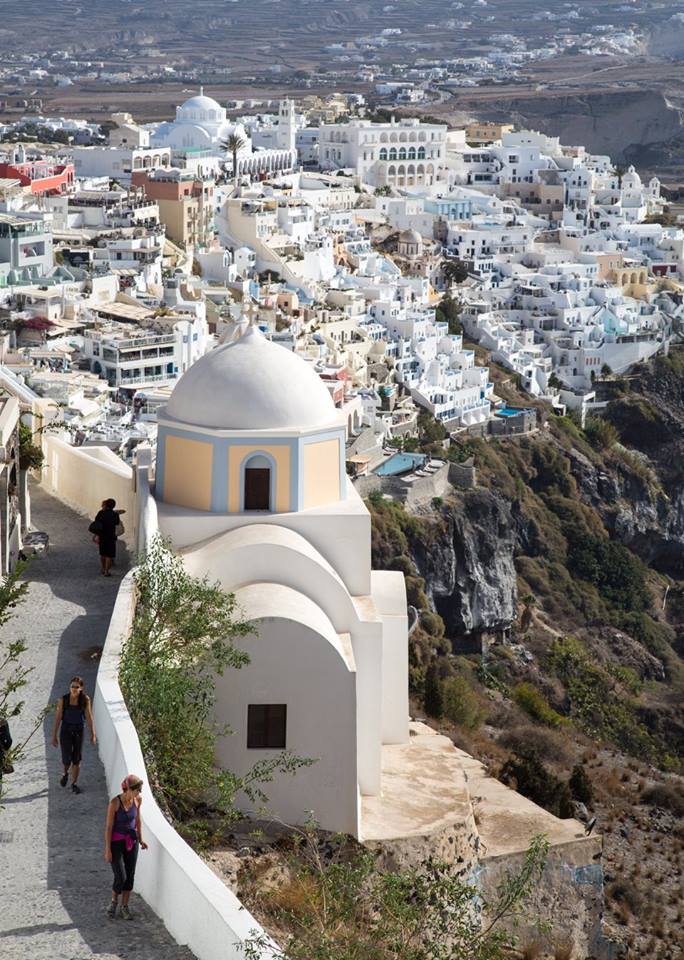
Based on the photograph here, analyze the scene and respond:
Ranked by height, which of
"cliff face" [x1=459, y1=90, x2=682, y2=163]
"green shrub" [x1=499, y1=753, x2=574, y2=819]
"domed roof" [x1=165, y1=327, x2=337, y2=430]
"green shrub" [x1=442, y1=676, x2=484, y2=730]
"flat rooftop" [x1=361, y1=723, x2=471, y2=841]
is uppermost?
"domed roof" [x1=165, y1=327, x2=337, y2=430]

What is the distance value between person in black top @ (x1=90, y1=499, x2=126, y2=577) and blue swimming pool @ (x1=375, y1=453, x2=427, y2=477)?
20820 millimetres

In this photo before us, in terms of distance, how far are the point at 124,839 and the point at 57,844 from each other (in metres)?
0.55

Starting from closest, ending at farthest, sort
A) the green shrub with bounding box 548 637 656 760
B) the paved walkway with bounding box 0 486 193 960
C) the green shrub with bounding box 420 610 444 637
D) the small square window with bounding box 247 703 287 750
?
the paved walkway with bounding box 0 486 193 960 → the small square window with bounding box 247 703 287 750 → the green shrub with bounding box 548 637 656 760 → the green shrub with bounding box 420 610 444 637

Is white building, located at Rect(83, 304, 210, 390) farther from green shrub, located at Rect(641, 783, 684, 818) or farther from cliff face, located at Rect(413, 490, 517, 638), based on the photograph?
green shrub, located at Rect(641, 783, 684, 818)

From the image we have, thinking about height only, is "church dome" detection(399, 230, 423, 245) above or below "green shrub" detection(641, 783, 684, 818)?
below

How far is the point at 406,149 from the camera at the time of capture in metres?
57.2

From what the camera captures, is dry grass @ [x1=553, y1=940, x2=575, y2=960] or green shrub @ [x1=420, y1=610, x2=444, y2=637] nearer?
dry grass @ [x1=553, y1=940, x2=575, y2=960]

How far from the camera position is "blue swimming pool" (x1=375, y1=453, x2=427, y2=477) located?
103ft

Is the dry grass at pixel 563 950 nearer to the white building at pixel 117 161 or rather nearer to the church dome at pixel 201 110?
the white building at pixel 117 161

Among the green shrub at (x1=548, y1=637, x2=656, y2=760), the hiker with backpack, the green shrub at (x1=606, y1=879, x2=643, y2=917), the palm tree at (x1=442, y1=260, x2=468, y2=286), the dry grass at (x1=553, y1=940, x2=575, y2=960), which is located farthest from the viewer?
the palm tree at (x1=442, y1=260, x2=468, y2=286)

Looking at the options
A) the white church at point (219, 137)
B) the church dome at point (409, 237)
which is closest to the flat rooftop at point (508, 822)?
the church dome at point (409, 237)

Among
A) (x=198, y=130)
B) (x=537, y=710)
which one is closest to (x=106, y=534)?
(x=537, y=710)

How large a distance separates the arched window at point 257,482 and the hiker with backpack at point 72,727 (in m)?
3.07

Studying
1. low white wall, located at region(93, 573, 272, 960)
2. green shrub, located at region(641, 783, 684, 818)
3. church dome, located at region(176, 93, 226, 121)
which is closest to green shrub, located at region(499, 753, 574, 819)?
green shrub, located at region(641, 783, 684, 818)
